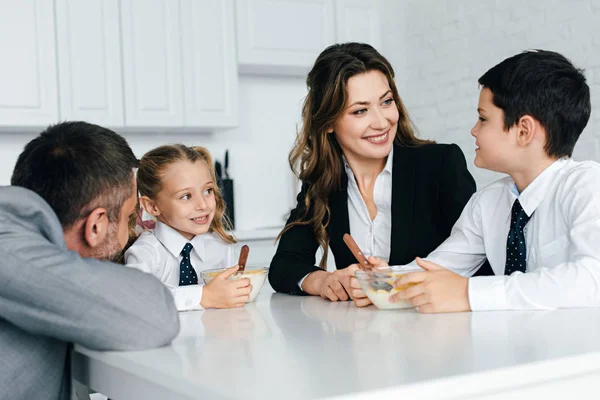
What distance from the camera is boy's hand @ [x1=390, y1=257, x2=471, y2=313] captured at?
1351 mm

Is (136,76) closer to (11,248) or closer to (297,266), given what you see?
(297,266)

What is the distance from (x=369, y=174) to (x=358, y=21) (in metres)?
2.57

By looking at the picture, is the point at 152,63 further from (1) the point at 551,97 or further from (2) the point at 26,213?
(2) the point at 26,213

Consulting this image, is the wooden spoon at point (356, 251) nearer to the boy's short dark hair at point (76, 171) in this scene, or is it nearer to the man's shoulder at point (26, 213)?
the boy's short dark hair at point (76, 171)

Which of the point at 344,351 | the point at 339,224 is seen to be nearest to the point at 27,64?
the point at 339,224

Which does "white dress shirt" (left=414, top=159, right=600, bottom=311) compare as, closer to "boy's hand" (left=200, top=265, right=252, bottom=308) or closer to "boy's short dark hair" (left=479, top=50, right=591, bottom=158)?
"boy's short dark hair" (left=479, top=50, right=591, bottom=158)

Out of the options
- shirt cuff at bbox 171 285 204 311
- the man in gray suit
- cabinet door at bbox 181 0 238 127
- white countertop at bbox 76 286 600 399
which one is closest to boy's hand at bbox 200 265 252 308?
shirt cuff at bbox 171 285 204 311

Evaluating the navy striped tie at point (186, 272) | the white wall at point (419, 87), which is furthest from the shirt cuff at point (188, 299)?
the white wall at point (419, 87)

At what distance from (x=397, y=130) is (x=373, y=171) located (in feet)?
0.45

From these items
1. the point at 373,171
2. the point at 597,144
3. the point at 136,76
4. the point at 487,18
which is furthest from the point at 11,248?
the point at 487,18

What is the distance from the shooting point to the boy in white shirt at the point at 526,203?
1.36 metres

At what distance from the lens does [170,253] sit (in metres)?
1.99

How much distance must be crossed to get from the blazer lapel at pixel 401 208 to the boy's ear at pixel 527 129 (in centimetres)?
42

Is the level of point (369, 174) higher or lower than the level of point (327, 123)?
lower
